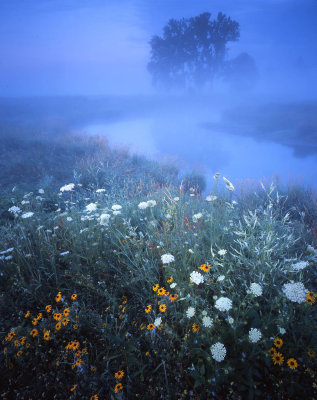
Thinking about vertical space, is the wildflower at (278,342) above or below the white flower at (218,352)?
below

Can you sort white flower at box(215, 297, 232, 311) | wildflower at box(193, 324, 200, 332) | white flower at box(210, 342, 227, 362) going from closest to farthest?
white flower at box(210, 342, 227, 362), white flower at box(215, 297, 232, 311), wildflower at box(193, 324, 200, 332)

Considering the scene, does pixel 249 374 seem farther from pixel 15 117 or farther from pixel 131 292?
pixel 15 117

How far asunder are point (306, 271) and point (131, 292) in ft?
5.12

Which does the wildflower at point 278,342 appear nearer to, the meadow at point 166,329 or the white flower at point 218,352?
the meadow at point 166,329

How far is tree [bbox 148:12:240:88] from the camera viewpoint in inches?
591

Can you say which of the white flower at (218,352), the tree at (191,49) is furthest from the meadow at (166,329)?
the tree at (191,49)

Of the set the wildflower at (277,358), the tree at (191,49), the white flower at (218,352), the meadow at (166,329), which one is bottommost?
the meadow at (166,329)

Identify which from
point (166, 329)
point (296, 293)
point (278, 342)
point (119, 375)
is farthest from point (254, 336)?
point (119, 375)

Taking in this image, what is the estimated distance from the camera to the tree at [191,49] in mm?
15017

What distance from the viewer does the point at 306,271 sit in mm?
1912

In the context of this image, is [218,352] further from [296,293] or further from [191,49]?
[191,49]

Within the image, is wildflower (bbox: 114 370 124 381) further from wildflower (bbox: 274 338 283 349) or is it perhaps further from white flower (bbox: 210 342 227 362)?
wildflower (bbox: 274 338 283 349)

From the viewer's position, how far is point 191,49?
18047 mm

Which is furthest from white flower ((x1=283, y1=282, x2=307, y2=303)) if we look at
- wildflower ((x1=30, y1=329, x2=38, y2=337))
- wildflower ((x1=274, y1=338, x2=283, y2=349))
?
wildflower ((x1=30, y1=329, x2=38, y2=337))
